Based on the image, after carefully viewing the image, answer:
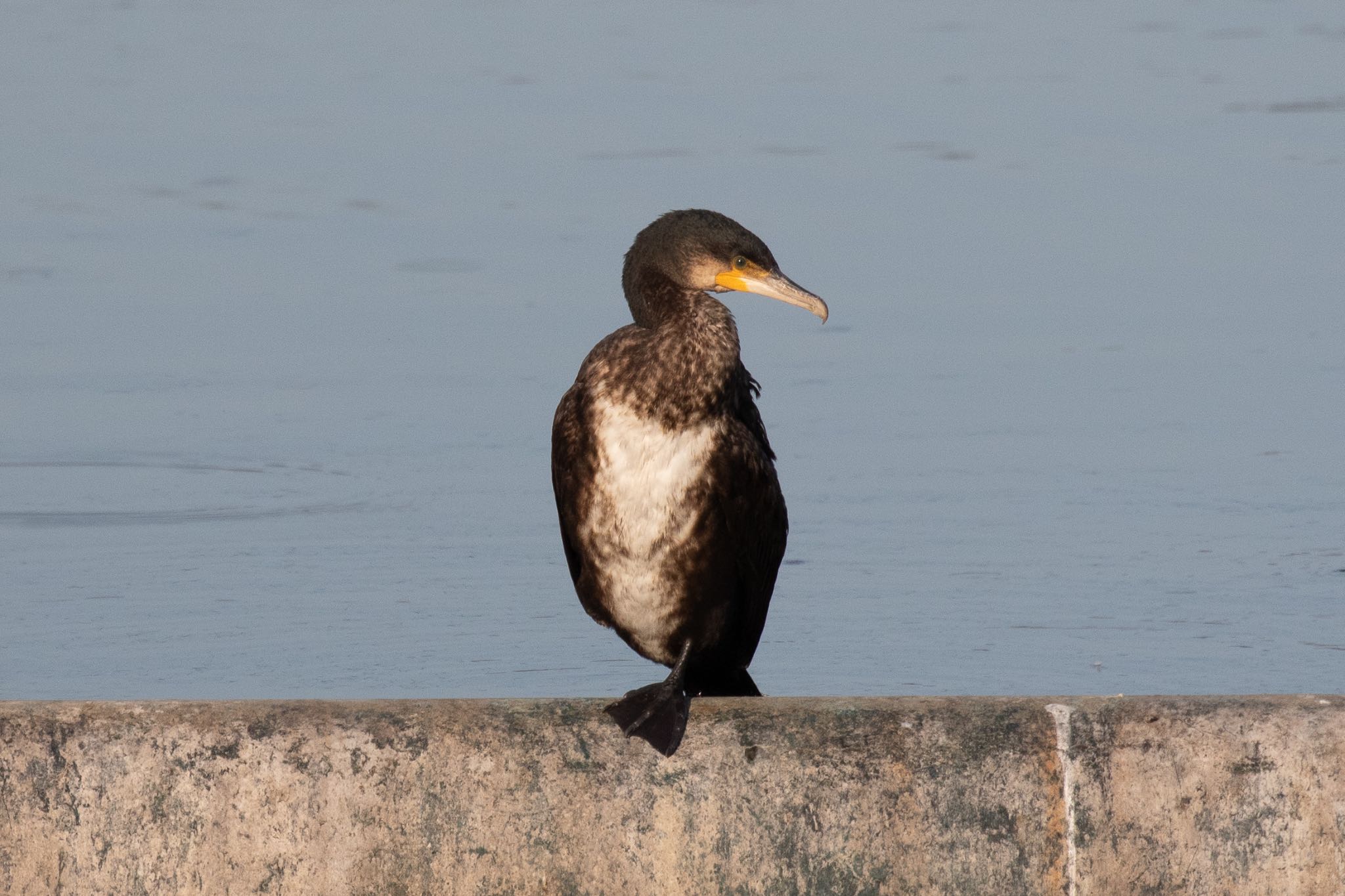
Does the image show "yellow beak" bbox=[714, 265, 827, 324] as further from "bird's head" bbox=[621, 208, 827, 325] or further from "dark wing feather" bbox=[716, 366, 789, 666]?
"dark wing feather" bbox=[716, 366, 789, 666]

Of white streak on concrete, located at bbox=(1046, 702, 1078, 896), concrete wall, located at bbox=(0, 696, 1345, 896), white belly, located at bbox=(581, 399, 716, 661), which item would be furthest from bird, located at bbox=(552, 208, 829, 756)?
white streak on concrete, located at bbox=(1046, 702, 1078, 896)

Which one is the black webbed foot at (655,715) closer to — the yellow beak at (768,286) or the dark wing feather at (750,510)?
the dark wing feather at (750,510)

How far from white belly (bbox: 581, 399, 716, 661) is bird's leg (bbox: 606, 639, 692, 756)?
244mm

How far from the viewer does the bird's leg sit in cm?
372

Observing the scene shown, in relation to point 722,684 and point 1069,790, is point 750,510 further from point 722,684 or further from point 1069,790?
point 1069,790

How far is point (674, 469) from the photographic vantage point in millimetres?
3928

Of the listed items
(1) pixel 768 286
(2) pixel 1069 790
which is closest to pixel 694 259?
(1) pixel 768 286

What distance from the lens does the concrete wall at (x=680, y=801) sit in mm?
3695

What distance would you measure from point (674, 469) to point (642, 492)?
0.23ft

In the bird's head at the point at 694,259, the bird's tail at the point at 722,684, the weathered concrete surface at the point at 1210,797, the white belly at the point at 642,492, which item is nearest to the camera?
the weathered concrete surface at the point at 1210,797

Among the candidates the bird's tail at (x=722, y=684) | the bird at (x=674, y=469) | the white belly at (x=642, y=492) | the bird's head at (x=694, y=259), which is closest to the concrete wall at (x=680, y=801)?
the bird at (x=674, y=469)

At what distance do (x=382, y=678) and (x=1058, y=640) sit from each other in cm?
188

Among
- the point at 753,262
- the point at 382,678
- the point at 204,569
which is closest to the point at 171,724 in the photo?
the point at 753,262

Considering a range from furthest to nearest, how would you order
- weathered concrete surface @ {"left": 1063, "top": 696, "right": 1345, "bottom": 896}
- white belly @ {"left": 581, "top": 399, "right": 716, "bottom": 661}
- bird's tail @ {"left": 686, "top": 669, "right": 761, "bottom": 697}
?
bird's tail @ {"left": 686, "top": 669, "right": 761, "bottom": 697}
white belly @ {"left": 581, "top": 399, "right": 716, "bottom": 661}
weathered concrete surface @ {"left": 1063, "top": 696, "right": 1345, "bottom": 896}
